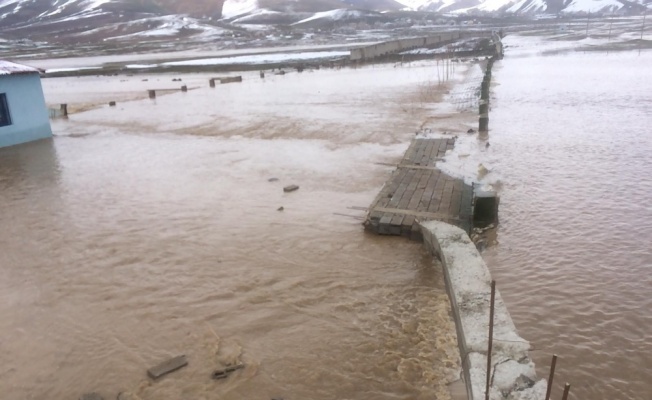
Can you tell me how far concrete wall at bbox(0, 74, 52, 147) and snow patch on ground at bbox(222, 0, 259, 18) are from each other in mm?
125791

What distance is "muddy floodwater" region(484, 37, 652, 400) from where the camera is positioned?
520 centimetres

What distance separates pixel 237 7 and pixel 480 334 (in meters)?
154

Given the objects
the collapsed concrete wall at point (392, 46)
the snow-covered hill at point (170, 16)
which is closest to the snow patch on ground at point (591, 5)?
the snow-covered hill at point (170, 16)

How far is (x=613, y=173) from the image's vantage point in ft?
35.1

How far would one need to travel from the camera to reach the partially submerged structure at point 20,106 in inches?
652

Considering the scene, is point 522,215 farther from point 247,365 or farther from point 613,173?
point 247,365

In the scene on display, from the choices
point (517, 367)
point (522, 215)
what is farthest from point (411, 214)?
point (517, 367)

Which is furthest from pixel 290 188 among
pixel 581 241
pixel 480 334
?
pixel 480 334

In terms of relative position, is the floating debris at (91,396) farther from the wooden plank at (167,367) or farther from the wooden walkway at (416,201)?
the wooden walkway at (416,201)

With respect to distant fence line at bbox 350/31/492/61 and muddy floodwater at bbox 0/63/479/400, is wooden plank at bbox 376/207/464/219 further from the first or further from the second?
distant fence line at bbox 350/31/492/61

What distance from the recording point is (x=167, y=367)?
5.34 metres

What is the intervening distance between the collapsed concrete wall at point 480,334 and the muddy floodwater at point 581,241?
440mm

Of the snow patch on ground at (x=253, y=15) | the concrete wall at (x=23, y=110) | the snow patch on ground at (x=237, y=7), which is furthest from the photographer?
the snow patch on ground at (x=237, y=7)

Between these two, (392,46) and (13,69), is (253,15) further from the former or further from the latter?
(13,69)
